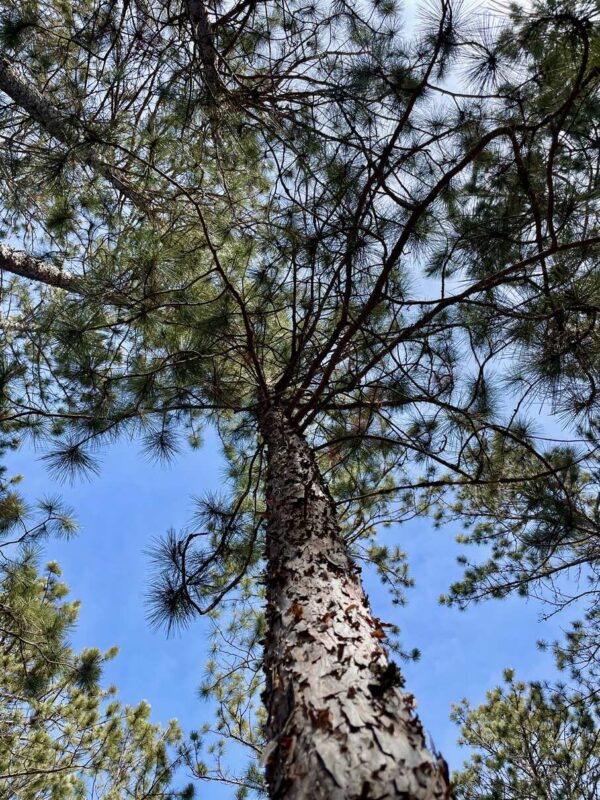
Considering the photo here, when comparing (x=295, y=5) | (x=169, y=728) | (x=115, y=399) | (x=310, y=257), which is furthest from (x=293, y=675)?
(x=169, y=728)

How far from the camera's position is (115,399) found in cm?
433

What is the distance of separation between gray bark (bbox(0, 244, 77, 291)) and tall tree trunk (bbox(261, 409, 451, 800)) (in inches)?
184

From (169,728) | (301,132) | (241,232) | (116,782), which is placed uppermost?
(301,132)

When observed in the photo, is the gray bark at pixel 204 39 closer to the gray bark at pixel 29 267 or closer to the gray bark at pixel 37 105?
the gray bark at pixel 37 105

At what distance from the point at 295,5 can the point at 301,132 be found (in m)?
1.35

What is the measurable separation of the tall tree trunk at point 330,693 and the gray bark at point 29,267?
4.67 m

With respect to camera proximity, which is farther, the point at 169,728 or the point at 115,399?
the point at 169,728

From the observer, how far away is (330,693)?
53.3 inches

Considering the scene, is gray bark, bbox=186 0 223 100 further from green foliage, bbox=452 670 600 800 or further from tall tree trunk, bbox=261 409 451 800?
green foliage, bbox=452 670 600 800

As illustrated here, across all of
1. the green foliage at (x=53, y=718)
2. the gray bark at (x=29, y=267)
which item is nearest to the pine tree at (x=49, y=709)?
the green foliage at (x=53, y=718)

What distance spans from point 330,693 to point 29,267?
5.89 metres

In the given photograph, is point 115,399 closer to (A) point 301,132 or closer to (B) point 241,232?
(B) point 241,232

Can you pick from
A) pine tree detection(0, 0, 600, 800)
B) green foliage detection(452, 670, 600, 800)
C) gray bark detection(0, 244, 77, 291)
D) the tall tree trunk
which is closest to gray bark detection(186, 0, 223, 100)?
pine tree detection(0, 0, 600, 800)

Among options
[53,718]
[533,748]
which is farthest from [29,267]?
[533,748]
